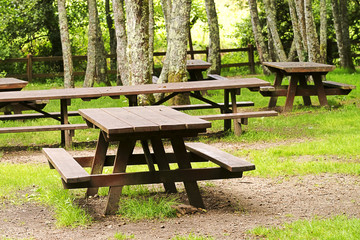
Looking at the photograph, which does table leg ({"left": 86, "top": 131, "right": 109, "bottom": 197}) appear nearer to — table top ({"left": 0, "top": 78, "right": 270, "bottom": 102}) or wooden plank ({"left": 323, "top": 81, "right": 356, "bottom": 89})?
table top ({"left": 0, "top": 78, "right": 270, "bottom": 102})

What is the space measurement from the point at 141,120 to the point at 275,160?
10.3ft

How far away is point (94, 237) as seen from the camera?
514 cm

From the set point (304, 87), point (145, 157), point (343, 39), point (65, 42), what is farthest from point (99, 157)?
point (343, 39)

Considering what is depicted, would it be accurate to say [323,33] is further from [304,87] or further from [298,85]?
[298,85]

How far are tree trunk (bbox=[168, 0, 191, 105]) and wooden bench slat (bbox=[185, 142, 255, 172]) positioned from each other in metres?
5.43

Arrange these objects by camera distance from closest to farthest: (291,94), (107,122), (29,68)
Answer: (107,122) → (291,94) → (29,68)

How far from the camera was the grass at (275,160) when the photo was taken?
17.4 ft

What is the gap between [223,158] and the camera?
241 inches

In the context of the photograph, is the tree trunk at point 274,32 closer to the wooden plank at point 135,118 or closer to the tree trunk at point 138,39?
the tree trunk at point 138,39

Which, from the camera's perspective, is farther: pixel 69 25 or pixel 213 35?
pixel 69 25

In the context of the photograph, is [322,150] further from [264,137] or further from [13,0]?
[13,0]

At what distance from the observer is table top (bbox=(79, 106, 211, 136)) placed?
5.36 meters

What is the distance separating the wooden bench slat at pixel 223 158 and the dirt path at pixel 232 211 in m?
0.44

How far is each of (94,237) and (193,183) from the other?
1238 millimetres
